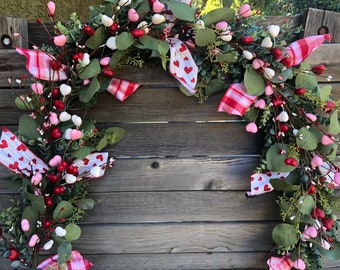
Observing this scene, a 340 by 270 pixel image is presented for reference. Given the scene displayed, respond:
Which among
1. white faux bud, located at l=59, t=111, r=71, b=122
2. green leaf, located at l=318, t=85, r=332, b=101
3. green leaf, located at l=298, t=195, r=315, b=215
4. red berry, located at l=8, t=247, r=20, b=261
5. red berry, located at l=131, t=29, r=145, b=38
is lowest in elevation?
red berry, located at l=8, t=247, r=20, b=261

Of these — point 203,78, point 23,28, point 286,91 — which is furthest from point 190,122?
point 23,28

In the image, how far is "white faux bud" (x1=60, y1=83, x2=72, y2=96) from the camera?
1.10m

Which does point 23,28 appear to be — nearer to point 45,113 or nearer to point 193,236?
point 45,113

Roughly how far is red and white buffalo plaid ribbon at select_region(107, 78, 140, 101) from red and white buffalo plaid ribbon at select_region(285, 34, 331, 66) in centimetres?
51

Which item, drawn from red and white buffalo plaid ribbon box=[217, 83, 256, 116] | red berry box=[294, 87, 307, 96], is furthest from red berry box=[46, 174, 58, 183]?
red berry box=[294, 87, 307, 96]

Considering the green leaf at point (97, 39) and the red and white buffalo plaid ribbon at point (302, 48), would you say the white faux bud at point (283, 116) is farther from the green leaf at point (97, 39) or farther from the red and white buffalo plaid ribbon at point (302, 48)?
the green leaf at point (97, 39)

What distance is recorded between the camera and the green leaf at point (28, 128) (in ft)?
3.83

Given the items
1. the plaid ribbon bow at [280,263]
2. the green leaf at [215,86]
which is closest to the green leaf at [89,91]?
the green leaf at [215,86]

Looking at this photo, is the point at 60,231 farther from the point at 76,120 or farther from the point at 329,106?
the point at 329,106

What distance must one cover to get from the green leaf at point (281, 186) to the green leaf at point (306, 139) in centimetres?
13

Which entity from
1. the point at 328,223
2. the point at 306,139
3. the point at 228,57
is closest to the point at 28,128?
the point at 228,57

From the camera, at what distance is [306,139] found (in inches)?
45.7

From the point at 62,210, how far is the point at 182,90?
53 cm

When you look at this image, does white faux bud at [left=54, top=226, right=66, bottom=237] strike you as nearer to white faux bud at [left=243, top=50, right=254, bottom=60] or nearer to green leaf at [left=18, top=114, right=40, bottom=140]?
green leaf at [left=18, top=114, right=40, bottom=140]
